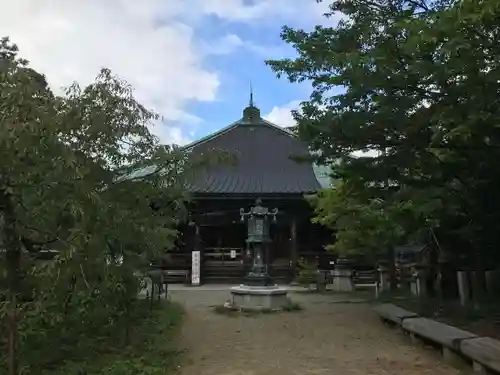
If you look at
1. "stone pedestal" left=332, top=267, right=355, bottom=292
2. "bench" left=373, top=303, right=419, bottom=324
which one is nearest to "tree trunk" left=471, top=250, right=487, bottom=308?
"bench" left=373, top=303, right=419, bottom=324

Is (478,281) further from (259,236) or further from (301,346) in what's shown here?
(259,236)

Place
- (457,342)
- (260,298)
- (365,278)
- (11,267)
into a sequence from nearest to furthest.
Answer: (11,267) → (457,342) → (260,298) → (365,278)

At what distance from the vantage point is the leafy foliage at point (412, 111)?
25.2ft

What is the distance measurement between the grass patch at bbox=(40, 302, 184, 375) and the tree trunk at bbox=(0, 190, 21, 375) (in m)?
0.95

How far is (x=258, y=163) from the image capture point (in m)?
27.7

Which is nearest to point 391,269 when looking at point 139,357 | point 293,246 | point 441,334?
point 293,246

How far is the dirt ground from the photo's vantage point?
7.38 meters

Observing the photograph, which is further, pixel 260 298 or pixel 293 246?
pixel 293 246

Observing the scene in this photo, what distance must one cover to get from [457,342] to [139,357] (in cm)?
415

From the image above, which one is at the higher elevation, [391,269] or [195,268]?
[195,268]

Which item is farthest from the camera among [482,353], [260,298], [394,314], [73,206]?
[260,298]

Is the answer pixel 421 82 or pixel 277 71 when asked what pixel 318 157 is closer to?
pixel 277 71

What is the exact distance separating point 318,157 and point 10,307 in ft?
23.4

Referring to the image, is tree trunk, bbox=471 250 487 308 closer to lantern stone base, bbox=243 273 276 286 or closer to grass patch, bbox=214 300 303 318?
grass patch, bbox=214 300 303 318
